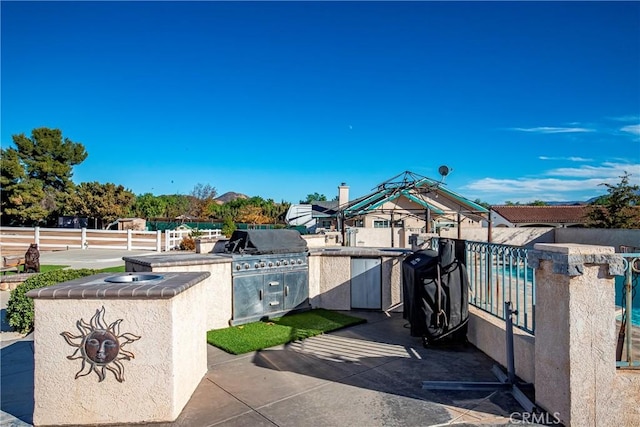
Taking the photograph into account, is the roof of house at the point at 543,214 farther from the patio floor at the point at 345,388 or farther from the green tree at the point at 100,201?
the green tree at the point at 100,201

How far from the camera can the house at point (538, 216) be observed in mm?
30906

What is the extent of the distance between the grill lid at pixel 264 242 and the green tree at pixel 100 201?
30.9 meters

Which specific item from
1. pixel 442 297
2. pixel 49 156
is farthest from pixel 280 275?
pixel 49 156

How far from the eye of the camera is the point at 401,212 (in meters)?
20.1

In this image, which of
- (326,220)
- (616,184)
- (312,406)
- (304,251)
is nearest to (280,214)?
(326,220)

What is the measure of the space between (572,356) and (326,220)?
28773mm

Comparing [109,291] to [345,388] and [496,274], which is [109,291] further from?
[496,274]

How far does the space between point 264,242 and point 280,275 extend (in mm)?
641

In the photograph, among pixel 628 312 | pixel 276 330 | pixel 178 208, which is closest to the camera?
pixel 628 312

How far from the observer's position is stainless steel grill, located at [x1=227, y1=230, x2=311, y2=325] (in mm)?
5897

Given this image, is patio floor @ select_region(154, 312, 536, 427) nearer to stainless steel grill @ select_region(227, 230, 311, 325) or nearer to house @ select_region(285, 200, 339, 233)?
stainless steel grill @ select_region(227, 230, 311, 325)

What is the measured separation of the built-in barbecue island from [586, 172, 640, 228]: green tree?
70.6 ft

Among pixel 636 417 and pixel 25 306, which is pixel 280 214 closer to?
pixel 25 306

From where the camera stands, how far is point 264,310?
617cm
